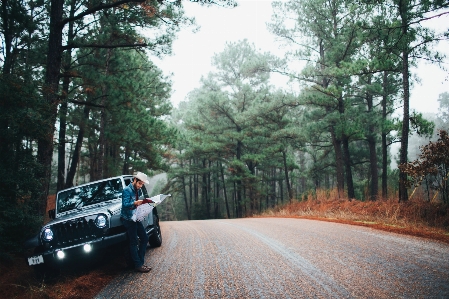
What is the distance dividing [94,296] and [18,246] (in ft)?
11.1

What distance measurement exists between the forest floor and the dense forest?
599mm

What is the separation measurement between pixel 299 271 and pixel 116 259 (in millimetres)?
3837

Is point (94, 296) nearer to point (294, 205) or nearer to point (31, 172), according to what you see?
point (31, 172)

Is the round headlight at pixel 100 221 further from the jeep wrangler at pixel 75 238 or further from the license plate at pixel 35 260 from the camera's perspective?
the license plate at pixel 35 260

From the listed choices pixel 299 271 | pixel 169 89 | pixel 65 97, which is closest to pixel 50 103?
pixel 65 97

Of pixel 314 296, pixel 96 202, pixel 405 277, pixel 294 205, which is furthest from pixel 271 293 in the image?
pixel 294 205

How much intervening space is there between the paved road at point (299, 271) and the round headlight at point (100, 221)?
36.9 inches

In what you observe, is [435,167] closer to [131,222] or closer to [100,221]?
[131,222]

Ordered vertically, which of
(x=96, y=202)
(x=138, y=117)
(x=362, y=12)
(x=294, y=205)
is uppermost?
(x=362, y=12)

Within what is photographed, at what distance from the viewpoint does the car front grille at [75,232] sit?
4.61 metres

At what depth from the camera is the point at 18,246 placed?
573cm

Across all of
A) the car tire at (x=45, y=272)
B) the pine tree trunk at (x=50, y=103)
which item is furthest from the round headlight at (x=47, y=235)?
the pine tree trunk at (x=50, y=103)

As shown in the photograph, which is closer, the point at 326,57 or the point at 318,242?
the point at 318,242

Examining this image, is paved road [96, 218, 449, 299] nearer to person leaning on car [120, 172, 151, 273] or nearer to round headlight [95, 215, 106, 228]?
person leaning on car [120, 172, 151, 273]
